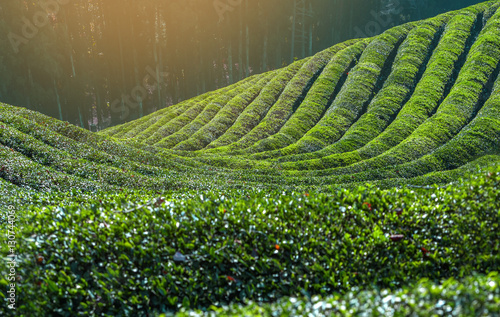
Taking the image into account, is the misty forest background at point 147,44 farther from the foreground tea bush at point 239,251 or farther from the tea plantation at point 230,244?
the foreground tea bush at point 239,251

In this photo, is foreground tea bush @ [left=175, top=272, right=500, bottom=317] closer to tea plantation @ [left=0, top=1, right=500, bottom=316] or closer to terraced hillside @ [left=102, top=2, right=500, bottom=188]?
tea plantation @ [left=0, top=1, right=500, bottom=316]

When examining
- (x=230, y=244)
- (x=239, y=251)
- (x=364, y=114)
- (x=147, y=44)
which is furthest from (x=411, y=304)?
(x=147, y=44)

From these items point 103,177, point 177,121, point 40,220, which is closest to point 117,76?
point 177,121

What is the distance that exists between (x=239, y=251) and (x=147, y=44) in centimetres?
7125

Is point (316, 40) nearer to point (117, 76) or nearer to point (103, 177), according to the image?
point (117, 76)

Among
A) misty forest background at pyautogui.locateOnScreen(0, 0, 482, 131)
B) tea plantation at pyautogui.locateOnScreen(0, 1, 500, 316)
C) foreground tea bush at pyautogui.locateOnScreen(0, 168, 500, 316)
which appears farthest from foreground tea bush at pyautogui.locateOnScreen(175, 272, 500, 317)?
misty forest background at pyautogui.locateOnScreen(0, 0, 482, 131)

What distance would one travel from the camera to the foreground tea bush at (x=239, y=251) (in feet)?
22.8

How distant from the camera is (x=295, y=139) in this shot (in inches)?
1494

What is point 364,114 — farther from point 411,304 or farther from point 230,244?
point 411,304

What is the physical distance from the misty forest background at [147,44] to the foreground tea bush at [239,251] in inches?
2515

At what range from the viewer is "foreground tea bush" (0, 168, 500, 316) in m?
6.94

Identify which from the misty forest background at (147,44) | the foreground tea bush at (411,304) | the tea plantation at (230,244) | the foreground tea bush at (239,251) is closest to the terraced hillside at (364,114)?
the tea plantation at (230,244)

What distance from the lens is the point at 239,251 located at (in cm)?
730

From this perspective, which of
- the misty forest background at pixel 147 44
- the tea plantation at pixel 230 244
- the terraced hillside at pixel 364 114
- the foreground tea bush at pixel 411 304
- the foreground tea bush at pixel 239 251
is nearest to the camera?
the foreground tea bush at pixel 411 304
